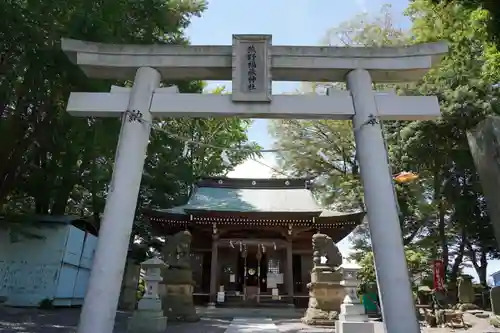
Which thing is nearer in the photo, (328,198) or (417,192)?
(417,192)

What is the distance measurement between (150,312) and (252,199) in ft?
33.6

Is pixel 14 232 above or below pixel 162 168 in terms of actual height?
below

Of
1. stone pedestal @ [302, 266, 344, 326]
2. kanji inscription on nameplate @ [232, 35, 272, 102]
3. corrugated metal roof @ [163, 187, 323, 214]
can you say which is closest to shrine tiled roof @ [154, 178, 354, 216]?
corrugated metal roof @ [163, 187, 323, 214]

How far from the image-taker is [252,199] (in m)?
18.5

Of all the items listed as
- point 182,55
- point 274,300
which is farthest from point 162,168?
point 182,55

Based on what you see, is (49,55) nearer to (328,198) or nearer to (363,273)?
(363,273)

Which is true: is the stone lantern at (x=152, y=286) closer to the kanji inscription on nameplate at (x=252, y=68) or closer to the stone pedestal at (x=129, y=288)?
the stone pedestal at (x=129, y=288)

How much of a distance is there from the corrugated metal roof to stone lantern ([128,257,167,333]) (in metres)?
7.32

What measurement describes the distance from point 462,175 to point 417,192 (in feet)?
12.6

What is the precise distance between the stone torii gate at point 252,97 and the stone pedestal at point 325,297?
709 cm

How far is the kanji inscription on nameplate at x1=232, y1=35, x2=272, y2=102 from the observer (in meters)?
5.11

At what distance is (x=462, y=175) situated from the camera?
64.6ft

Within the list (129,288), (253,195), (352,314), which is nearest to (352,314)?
(352,314)

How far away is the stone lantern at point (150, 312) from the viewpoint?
857 cm
